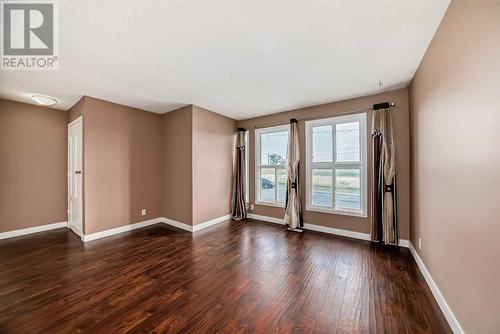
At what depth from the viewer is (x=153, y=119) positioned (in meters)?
4.39

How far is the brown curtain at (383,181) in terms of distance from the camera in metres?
3.02

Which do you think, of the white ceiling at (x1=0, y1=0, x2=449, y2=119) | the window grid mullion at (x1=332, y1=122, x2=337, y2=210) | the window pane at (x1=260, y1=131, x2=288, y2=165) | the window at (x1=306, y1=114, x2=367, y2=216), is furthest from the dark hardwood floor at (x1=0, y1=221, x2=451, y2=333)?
the white ceiling at (x1=0, y1=0, x2=449, y2=119)

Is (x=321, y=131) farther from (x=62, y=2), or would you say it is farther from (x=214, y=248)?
(x=62, y=2)

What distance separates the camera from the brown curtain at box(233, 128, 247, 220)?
4711 mm

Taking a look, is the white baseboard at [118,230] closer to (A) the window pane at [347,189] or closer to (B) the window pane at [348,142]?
(A) the window pane at [347,189]

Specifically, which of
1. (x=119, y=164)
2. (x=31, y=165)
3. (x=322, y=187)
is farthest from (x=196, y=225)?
(x=31, y=165)

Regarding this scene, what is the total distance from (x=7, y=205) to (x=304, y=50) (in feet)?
17.9

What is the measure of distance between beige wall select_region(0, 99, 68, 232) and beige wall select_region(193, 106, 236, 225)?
2.82m

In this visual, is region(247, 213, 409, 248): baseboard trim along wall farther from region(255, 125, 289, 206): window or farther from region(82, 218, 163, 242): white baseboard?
region(82, 218, 163, 242): white baseboard

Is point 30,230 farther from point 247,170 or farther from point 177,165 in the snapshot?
point 247,170

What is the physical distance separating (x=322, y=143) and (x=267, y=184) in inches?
62.6

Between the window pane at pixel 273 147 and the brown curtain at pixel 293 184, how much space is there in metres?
0.38

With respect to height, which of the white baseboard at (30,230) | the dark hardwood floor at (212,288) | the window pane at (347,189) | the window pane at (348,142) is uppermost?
the window pane at (348,142)

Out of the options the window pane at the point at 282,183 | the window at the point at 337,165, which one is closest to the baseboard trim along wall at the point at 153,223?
the window pane at the point at 282,183
